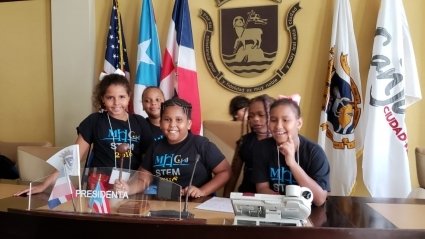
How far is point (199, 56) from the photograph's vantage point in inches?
143

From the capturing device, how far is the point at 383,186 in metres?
3.10

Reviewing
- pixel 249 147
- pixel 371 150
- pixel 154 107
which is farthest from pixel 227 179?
pixel 371 150

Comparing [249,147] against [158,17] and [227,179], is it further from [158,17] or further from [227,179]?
[158,17]

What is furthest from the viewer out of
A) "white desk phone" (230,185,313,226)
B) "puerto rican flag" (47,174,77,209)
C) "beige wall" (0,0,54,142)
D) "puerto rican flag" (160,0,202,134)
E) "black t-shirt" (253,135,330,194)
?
"beige wall" (0,0,54,142)

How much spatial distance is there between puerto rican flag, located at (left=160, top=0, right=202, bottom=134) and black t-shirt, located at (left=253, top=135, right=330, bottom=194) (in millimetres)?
1547

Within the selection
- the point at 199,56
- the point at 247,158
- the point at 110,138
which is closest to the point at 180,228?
the point at 247,158

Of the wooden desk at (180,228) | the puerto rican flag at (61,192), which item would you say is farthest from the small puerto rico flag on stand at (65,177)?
the wooden desk at (180,228)

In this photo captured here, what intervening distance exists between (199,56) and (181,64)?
21 cm

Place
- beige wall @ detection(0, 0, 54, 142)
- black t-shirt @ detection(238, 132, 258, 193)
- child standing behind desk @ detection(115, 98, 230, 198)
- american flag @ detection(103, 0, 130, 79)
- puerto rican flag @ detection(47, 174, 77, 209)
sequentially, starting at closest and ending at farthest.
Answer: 1. puerto rican flag @ detection(47, 174, 77, 209)
2. child standing behind desk @ detection(115, 98, 230, 198)
3. black t-shirt @ detection(238, 132, 258, 193)
4. american flag @ detection(103, 0, 130, 79)
5. beige wall @ detection(0, 0, 54, 142)

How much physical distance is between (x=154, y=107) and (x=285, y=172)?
1.19 meters

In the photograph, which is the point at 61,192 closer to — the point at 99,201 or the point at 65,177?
the point at 65,177

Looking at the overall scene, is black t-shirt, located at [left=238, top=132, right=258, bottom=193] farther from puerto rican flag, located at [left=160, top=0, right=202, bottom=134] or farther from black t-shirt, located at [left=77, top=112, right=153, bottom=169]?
puerto rican flag, located at [left=160, top=0, right=202, bottom=134]

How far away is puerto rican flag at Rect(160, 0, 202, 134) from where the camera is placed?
3.49 meters

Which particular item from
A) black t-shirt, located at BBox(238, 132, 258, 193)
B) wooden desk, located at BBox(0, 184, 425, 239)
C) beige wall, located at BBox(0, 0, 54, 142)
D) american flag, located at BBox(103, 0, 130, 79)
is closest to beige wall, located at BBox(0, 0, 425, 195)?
beige wall, located at BBox(0, 0, 54, 142)
